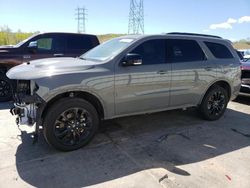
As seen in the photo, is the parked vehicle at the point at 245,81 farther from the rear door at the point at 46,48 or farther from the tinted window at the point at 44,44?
the tinted window at the point at 44,44

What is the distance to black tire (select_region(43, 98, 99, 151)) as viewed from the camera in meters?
4.08

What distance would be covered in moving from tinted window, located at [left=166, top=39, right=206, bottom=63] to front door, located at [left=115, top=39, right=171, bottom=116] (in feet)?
0.54

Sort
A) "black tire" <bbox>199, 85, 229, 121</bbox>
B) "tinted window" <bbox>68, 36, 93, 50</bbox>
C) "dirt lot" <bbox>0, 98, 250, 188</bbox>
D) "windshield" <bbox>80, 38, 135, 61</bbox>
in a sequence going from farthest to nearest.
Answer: "tinted window" <bbox>68, 36, 93, 50</bbox> → "black tire" <bbox>199, 85, 229, 121</bbox> → "windshield" <bbox>80, 38, 135, 61</bbox> → "dirt lot" <bbox>0, 98, 250, 188</bbox>

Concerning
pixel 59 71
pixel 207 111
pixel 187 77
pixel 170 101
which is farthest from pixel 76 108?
pixel 207 111

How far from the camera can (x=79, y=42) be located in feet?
29.4

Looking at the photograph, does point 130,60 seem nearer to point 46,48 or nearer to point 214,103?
point 214,103

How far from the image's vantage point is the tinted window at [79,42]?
28.9 feet

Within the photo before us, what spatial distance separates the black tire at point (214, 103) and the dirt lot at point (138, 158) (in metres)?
0.32

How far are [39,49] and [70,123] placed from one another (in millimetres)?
4607

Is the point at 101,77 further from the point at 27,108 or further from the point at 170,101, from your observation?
the point at 170,101

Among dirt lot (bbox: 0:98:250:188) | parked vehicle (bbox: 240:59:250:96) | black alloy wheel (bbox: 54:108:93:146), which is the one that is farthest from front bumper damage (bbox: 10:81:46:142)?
parked vehicle (bbox: 240:59:250:96)

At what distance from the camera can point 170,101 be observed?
17.6 feet

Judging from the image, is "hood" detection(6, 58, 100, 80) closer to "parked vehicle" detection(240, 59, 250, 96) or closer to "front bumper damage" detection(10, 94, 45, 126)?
"front bumper damage" detection(10, 94, 45, 126)

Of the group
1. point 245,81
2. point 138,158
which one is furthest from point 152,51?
point 245,81
